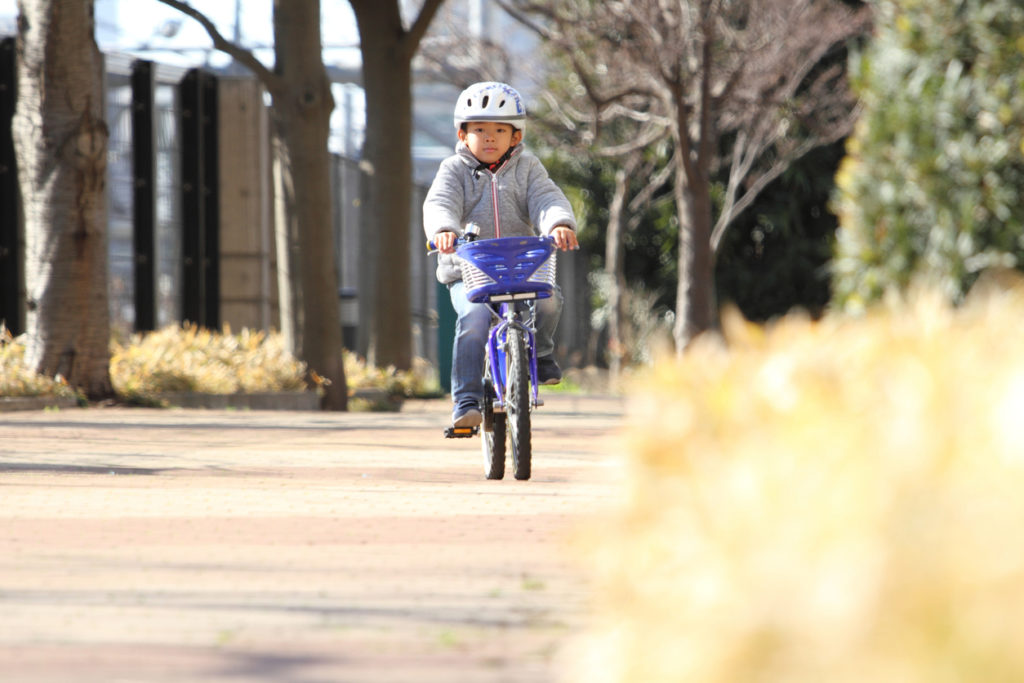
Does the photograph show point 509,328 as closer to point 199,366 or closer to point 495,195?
point 495,195

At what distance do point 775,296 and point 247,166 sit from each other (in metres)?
13.3

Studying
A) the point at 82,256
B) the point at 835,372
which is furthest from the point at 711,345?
the point at 82,256

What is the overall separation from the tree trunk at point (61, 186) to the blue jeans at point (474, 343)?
19.2 feet

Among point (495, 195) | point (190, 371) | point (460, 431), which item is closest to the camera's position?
point (460, 431)

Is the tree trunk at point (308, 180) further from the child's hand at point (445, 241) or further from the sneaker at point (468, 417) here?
the child's hand at point (445, 241)

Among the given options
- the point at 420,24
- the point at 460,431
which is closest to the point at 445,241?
the point at 460,431

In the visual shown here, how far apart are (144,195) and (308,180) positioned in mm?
4393

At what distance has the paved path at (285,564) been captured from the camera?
295 centimetres

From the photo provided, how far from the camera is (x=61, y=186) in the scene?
39.3ft

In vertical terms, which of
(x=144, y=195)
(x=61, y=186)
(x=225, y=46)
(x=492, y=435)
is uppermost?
(x=225, y=46)

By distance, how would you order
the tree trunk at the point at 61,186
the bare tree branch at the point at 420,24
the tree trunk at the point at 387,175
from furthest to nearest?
the tree trunk at the point at 387,175
the bare tree branch at the point at 420,24
the tree trunk at the point at 61,186

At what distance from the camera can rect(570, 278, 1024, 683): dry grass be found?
1585 millimetres

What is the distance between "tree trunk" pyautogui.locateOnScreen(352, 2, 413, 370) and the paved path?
7917mm

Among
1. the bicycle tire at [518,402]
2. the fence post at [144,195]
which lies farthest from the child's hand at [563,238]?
the fence post at [144,195]
